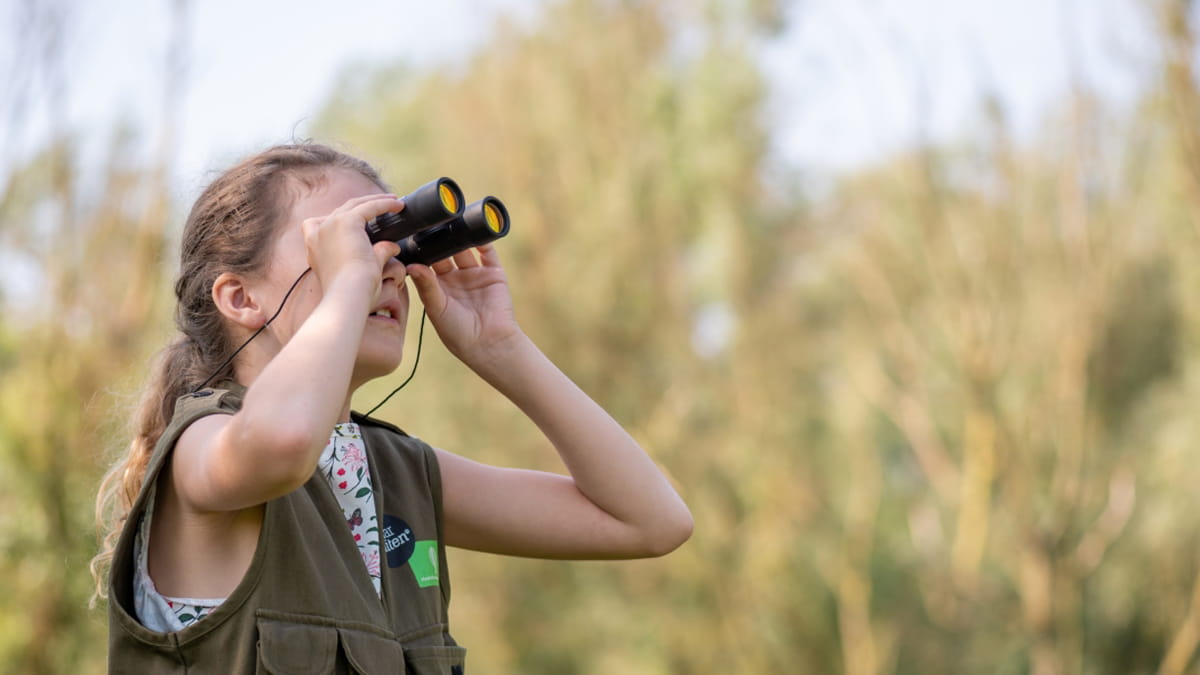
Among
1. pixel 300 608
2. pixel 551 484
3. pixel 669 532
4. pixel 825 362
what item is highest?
pixel 300 608

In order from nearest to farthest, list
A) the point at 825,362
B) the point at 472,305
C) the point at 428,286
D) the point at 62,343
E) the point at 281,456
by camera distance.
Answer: the point at 281,456 → the point at 428,286 → the point at 472,305 → the point at 62,343 → the point at 825,362

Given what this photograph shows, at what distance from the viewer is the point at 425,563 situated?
161 cm

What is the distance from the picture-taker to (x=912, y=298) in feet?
29.6

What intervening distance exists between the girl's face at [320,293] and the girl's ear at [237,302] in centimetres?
2

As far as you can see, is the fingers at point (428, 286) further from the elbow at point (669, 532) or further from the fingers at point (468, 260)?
the elbow at point (669, 532)

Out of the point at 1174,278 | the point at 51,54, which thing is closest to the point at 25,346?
the point at 51,54

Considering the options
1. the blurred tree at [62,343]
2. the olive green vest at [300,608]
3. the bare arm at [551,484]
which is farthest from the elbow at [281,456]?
the blurred tree at [62,343]

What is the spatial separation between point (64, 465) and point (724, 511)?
5.20 m

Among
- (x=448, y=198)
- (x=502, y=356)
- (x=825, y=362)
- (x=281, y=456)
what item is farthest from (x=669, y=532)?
(x=825, y=362)

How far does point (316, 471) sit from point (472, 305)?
40cm

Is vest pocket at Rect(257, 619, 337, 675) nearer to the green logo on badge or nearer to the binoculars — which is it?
the green logo on badge

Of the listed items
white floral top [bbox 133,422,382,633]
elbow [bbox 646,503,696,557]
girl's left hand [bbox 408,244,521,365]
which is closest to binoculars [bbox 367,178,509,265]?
girl's left hand [bbox 408,244,521,365]

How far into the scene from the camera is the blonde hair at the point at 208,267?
1591 mm

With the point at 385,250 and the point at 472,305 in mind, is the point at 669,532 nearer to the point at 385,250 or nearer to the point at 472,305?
the point at 472,305
